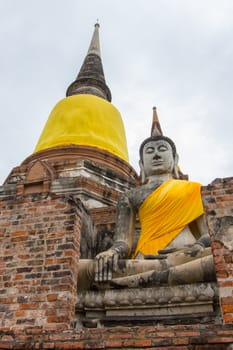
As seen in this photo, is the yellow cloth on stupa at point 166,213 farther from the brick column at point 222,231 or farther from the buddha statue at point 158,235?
the brick column at point 222,231

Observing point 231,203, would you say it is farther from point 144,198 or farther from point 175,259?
point 144,198

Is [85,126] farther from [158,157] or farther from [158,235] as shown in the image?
[158,235]

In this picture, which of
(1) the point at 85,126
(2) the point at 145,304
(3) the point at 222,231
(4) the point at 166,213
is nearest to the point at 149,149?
(4) the point at 166,213

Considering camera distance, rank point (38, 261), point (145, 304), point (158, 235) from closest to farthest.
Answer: point (38, 261) → point (145, 304) → point (158, 235)

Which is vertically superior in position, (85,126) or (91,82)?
(91,82)

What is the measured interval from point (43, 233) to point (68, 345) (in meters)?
1.45

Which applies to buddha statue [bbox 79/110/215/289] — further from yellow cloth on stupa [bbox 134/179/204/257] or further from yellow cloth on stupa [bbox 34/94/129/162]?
yellow cloth on stupa [bbox 34/94/129/162]

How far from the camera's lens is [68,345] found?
386 centimetres

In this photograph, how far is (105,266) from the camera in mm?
6004

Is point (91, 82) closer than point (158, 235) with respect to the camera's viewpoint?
No

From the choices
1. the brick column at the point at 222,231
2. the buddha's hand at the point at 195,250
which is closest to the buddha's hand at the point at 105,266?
the buddha's hand at the point at 195,250

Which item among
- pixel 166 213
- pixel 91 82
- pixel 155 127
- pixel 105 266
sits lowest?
pixel 105 266

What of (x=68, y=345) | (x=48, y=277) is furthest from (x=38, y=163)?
(x=68, y=345)

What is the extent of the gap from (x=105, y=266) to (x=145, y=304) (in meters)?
0.82
